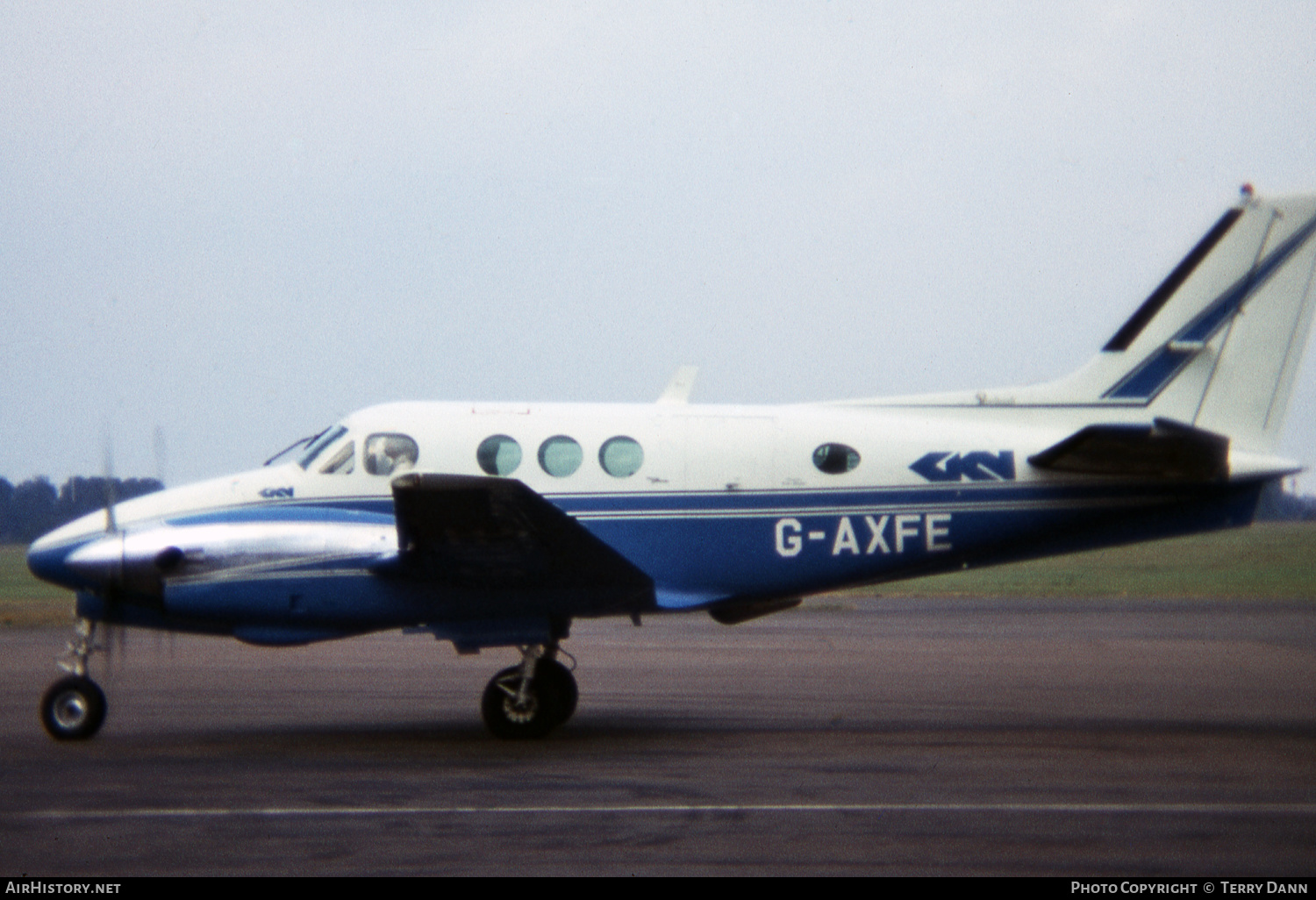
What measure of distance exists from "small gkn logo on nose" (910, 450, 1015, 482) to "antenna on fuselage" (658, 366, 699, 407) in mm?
2276

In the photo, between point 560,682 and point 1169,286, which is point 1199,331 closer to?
point 1169,286

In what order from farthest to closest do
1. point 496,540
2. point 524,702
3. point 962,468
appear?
point 962,468 < point 524,702 < point 496,540

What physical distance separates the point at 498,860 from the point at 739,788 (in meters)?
2.54

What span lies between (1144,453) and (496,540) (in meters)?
5.56

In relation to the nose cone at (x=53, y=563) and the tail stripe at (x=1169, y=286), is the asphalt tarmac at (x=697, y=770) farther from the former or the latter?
the tail stripe at (x=1169, y=286)

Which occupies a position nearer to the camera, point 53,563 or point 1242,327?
point 53,563

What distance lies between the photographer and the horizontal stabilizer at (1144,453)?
11055 millimetres

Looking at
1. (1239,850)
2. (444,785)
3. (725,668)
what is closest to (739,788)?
(444,785)

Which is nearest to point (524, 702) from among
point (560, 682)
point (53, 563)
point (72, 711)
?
point (560, 682)

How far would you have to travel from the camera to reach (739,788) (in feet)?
30.2

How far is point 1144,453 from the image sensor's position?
1145 centimetres

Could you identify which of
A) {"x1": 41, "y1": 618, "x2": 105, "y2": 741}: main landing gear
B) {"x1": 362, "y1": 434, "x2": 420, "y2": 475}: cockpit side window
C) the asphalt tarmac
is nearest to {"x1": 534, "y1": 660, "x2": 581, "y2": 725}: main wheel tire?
the asphalt tarmac

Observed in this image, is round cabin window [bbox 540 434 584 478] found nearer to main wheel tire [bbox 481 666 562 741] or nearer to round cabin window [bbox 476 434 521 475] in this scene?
round cabin window [bbox 476 434 521 475]

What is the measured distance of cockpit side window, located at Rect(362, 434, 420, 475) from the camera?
11.9 m
